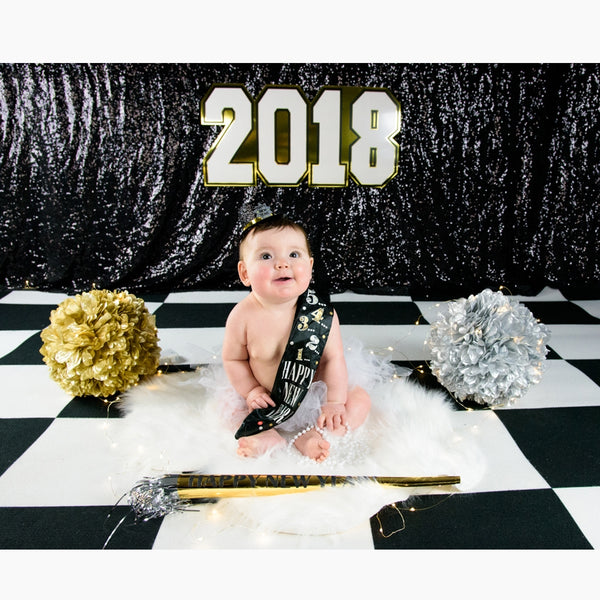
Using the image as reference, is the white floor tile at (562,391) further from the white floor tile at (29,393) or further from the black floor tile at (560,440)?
the white floor tile at (29,393)

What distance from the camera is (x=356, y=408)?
1071 millimetres

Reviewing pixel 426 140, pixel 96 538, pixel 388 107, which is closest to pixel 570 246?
pixel 426 140

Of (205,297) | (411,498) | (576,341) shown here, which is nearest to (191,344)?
(205,297)

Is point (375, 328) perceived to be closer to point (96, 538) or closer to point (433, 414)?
point (433, 414)

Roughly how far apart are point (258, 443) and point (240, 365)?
180mm

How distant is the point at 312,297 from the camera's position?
3.52 ft

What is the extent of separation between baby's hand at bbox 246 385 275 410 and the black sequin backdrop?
1012mm

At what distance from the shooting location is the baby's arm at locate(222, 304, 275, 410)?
1063mm

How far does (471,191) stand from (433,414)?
114cm

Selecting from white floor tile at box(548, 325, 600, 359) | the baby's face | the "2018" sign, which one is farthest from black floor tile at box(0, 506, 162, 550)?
the "2018" sign

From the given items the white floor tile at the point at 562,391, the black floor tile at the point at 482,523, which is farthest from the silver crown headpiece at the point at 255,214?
the white floor tile at the point at 562,391

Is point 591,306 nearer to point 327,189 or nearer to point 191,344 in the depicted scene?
point 327,189

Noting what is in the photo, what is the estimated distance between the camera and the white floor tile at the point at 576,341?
1479 mm

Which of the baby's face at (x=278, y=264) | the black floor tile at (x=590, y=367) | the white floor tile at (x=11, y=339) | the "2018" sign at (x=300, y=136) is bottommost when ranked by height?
the black floor tile at (x=590, y=367)
